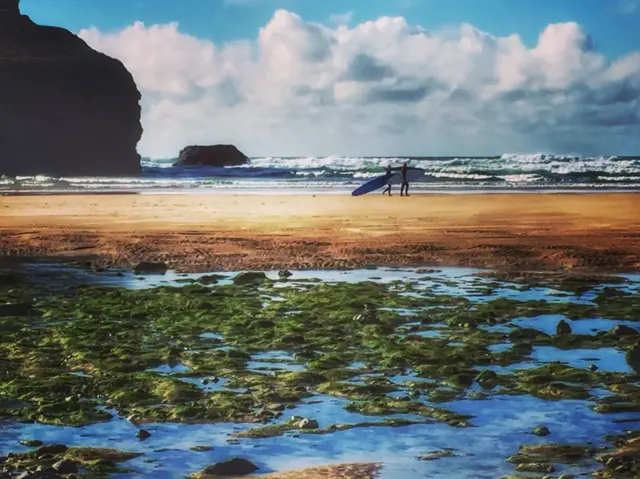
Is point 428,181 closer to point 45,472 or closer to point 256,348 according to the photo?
point 256,348

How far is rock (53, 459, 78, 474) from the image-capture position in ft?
17.0

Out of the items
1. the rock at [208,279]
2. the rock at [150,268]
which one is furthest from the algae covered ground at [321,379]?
the rock at [150,268]

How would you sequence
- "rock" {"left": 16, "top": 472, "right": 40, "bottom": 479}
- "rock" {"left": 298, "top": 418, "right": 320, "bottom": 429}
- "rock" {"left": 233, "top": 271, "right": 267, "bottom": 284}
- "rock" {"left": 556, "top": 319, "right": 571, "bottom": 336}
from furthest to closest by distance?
"rock" {"left": 233, "top": 271, "right": 267, "bottom": 284} → "rock" {"left": 556, "top": 319, "right": 571, "bottom": 336} → "rock" {"left": 298, "top": 418, "right": 320, "bottom": 429} → "rock" {"left": 16, "top": 472, "right": 40, "bottom": 479}

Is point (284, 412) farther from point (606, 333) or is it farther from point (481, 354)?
point (606, 333)

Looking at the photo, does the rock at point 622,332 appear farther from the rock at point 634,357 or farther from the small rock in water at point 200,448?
the small rock in water at point 200,448

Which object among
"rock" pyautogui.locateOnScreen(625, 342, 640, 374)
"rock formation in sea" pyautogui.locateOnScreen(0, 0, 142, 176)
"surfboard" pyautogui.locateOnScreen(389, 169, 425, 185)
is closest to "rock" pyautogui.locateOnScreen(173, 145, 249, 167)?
"rock formation in sea" pyautogui.locateOnScreen(0, 0, 142, 176)

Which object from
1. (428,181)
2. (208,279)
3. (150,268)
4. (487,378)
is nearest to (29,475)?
(487,378)

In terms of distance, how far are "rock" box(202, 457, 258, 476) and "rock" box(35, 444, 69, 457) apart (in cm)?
111

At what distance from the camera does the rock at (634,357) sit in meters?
8.05

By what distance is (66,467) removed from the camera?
206 inches

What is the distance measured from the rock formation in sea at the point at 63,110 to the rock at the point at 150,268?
265 feet

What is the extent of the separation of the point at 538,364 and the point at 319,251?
10983 mm

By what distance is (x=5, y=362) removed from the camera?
8.47 metres

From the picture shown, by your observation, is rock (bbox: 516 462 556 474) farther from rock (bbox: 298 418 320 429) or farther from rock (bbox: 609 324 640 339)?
rock (bbox: 609 324 640 339)
